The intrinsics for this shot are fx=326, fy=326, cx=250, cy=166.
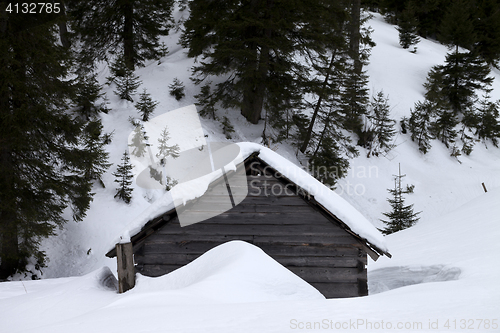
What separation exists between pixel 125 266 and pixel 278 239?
2.43 m

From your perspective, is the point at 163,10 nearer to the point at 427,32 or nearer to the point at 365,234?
the point at 365,234

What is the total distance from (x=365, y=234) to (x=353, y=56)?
41.8 feet

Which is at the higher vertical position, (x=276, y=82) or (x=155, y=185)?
(x=276, y=82)

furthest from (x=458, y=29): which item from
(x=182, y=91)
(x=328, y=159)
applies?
(x=182, y=91)

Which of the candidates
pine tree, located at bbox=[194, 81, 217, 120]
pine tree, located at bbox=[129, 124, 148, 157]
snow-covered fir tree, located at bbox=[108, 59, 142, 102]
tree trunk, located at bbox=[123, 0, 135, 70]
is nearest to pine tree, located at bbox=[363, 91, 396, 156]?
pine tree, located at bbox=[194, 81, 217, 120]

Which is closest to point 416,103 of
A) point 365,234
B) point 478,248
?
point 478,248

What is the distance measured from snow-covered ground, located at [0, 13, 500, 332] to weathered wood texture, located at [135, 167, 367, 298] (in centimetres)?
82

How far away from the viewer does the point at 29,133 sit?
8828 mm

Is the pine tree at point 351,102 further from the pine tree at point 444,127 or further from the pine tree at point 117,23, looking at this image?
the pine tree at point 117,23

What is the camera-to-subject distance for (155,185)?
12.4 m

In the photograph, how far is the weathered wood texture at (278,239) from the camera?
18.0 ft

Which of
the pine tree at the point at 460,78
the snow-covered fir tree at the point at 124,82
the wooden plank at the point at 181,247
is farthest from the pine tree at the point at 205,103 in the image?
the pine tree at the point at 460,78

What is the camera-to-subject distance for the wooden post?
14.9 ft

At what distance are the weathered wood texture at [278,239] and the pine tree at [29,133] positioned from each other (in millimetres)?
4347
